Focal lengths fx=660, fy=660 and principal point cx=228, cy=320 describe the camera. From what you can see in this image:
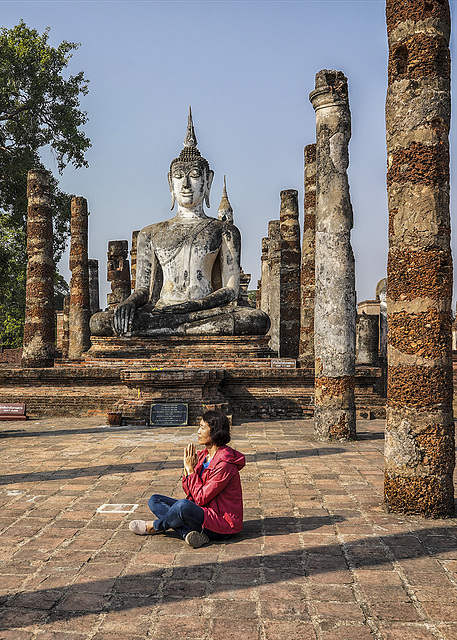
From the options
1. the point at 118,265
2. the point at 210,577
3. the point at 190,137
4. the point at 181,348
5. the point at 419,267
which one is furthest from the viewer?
the point at 118,265

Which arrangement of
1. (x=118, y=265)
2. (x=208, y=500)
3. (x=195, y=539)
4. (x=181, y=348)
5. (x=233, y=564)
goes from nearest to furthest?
(x=233, y=564), (x=195, y=539), (x=208, y=500), (x=181, y=348), (x=118, y=265)

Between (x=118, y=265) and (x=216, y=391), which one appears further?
(x=118, y=265)

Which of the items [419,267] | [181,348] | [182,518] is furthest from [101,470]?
[181,348]

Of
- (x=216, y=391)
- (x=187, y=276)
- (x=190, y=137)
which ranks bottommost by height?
(x=216, y=391)

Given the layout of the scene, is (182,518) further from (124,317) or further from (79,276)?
(79,276)

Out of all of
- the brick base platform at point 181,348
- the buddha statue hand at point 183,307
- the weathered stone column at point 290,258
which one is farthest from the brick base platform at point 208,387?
the weathered stone column at point 290,258

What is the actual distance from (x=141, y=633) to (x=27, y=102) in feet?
71.2

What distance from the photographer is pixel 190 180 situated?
1489 cm

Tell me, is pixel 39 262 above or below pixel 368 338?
above

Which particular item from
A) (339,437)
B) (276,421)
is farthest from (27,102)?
(339,437)

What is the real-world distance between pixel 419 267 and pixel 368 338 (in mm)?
14063

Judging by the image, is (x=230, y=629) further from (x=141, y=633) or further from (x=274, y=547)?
(x=274, y=547)

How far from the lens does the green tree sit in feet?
69.8

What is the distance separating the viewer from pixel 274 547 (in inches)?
164
